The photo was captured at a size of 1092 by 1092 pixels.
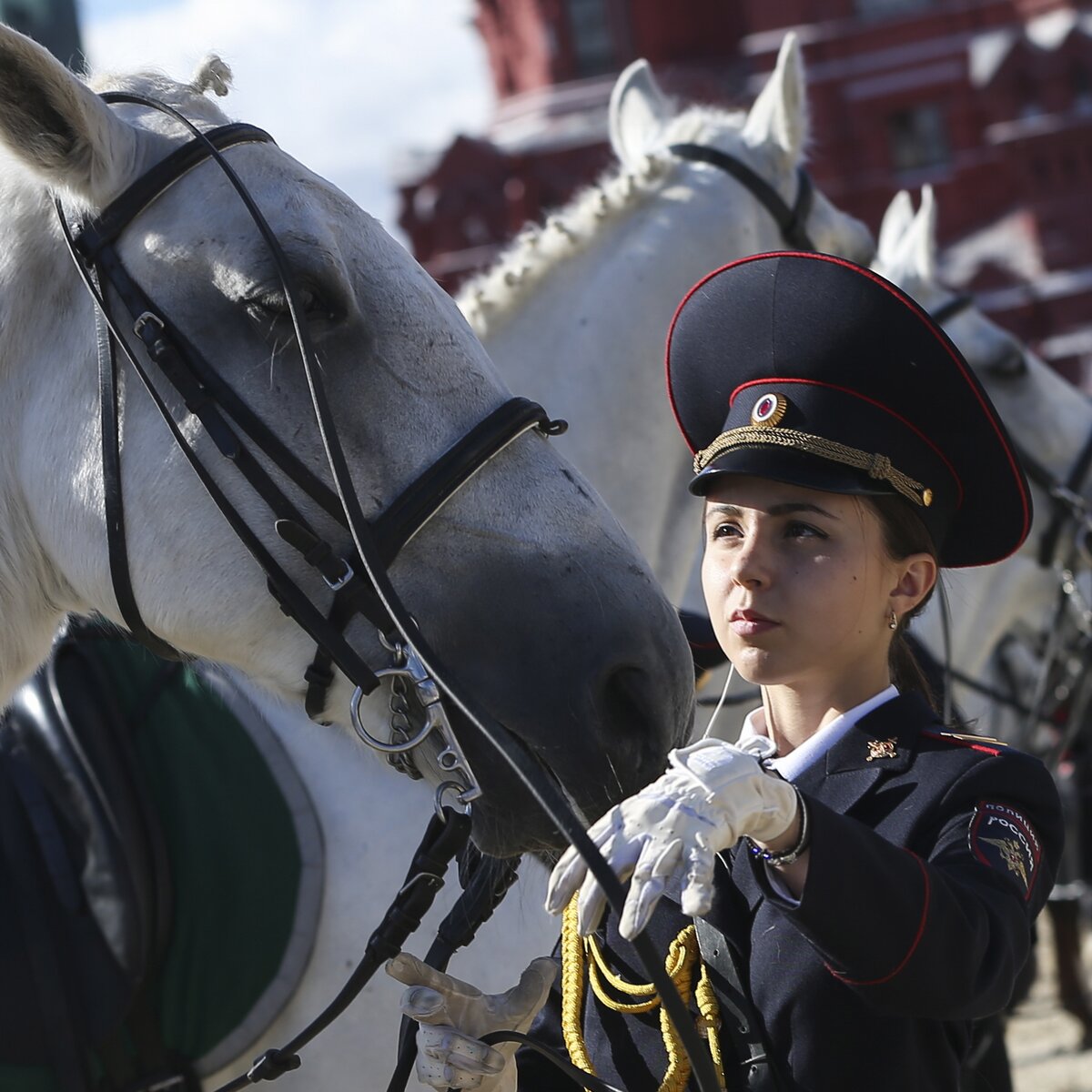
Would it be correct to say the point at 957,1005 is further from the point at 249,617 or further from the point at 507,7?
the point at 507,7

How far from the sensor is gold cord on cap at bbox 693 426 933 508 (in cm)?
200

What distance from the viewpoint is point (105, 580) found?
2234mm

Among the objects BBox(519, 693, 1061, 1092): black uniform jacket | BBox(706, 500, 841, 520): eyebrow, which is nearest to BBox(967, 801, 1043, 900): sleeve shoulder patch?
BBox(519, 693, 1061, 1092): black uniform jacket

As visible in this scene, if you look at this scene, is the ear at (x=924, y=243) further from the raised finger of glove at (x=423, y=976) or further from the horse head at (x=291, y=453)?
the raised finger of glove at (x=423, y=976)

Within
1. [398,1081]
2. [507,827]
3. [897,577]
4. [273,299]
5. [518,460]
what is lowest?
[398,1081]

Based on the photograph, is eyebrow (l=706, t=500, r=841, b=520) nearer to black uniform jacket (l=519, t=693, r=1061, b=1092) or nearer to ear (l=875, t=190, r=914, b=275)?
black uniform jacket (l=519, t=693, r=1061, b=1092)

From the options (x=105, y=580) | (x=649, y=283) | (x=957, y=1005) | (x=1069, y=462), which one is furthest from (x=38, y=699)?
(x=1069, y=462)

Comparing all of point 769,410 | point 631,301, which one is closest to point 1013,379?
point 631,301

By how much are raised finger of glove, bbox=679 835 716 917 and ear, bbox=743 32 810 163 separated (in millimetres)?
2815

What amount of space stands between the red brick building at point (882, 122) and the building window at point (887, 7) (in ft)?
0.11

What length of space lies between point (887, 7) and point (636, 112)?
27182 millimetres

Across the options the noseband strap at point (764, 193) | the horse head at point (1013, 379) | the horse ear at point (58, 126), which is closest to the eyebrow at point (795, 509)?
the horse ear at point (58, 126)

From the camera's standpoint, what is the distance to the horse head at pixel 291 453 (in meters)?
2.08

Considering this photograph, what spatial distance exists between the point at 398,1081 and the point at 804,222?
8.10 feet
